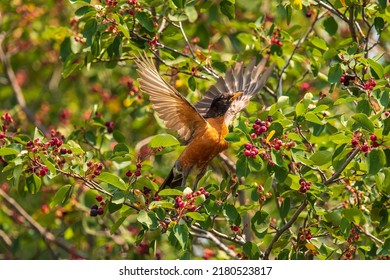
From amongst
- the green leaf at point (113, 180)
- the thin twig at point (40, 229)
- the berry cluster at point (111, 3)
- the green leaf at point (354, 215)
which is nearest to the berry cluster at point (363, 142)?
the green leaf at point (354, 215)

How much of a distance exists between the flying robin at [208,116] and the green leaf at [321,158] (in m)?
0.80

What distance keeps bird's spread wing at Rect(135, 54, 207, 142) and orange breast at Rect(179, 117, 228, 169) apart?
0.20ft

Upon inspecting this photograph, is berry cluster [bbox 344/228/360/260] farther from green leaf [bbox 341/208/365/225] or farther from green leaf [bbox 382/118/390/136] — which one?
green leaf [bbox 382/118/390/136]

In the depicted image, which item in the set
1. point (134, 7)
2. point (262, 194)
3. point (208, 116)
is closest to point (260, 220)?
point (262, 194)

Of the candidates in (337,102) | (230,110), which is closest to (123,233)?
(230,110)

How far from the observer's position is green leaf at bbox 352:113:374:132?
335cm

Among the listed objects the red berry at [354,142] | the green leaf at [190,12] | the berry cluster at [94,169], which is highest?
the red berry at [354,142]

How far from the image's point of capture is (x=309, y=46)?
4781 millimetres

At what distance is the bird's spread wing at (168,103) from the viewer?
3.98m

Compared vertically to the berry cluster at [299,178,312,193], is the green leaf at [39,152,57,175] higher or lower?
higher

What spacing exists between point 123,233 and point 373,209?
7.31ft

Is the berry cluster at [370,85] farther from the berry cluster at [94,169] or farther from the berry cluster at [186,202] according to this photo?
the berry cluster at [94,169]

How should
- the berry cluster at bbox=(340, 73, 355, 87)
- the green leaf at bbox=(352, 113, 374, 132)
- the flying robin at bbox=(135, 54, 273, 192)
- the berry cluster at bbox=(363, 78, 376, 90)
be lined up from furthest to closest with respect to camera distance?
1. the flying robin at bbox=(135, 54, 273, 192)
2. the berry cluster at bbox=(340, 73, 355, 87)
3. the berry cluster at bbox=(363, 78, 376, 90)
4. the green leaf at bbox=(352, 113, 374, 132)

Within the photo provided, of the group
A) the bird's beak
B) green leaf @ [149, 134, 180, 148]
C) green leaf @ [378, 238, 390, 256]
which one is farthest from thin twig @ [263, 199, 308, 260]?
the bird's beak
